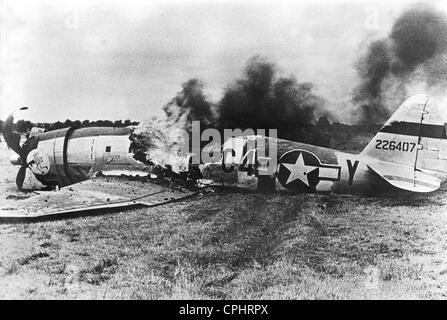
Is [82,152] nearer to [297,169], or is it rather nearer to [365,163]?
[297,169]

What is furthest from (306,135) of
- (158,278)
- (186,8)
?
(158,278)

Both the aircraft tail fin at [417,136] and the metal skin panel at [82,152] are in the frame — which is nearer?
the aircraft tail fin at [417,136]

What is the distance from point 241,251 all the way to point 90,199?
101 inches

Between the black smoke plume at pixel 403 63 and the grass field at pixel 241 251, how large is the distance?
1.63 meters

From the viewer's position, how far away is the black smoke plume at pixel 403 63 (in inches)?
221

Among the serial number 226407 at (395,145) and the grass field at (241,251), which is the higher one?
the serial number 226407 at (395,145)

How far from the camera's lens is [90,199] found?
5785mm

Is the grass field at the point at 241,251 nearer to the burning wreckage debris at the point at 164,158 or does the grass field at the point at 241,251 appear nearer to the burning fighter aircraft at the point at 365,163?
the burning fighter aircraft at the point at 365,163

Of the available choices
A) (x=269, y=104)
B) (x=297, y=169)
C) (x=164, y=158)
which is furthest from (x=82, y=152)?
(x=297, y=169)

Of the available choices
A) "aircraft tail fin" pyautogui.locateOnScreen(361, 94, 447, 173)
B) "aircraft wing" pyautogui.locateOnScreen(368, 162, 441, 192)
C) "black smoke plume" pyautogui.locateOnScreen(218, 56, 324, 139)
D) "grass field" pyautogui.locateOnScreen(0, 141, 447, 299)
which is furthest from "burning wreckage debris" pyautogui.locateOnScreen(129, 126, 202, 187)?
"aircraft tail fin" pyautogui.locateOnScreen(361, 94, 447, 173)

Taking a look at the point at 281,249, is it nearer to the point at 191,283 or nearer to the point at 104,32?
the point at 191,283

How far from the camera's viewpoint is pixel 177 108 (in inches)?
231

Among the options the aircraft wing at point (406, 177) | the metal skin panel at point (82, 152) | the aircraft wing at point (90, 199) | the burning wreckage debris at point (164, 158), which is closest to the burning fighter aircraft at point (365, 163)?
the aircraft wing at point (406, 177)

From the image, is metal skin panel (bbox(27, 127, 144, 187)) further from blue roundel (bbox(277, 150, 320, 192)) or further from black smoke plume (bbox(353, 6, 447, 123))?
black smoke plume (bbox(353, 6, 447, 123))
